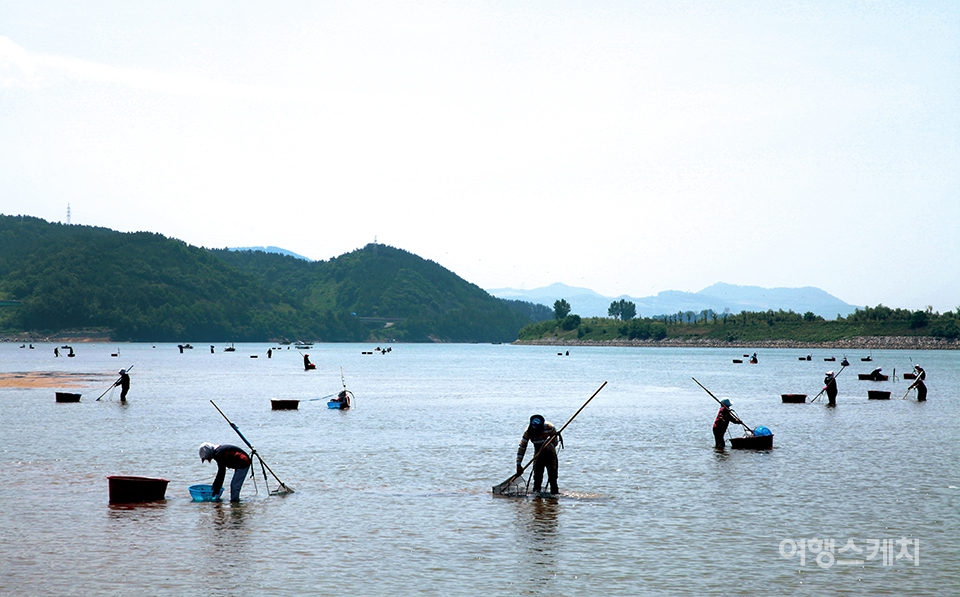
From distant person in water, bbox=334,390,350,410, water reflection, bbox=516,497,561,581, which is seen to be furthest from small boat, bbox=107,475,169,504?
distant person in water, bbox=334,390,350,410

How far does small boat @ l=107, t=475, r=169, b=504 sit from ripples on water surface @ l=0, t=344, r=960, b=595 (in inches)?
19.7

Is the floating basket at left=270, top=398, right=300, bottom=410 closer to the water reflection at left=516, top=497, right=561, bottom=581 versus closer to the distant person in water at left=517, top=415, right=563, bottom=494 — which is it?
the distant person in water at left=517, top=415, right=563, bottom=494

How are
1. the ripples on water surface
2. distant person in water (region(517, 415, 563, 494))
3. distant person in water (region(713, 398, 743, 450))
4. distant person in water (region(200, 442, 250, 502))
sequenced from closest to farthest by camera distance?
the ripples on water surface, distant person in water (region(200, 442, 250, 502)), distant person in water (region(517, 415, 563, 494)), distant person in water (region(713, 398, 743, 450))

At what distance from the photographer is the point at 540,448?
25094 mm

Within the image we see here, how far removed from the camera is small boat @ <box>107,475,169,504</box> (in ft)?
79.7

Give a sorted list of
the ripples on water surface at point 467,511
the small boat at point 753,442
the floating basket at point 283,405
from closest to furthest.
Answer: the ripples on water surface at point 467,511
the small boat at point 753,442
the floating basket at point 283,405

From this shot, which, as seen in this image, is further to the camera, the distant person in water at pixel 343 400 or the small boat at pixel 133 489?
the distant person in water at pixel 343 400

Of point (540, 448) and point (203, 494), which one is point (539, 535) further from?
point (203, 494)

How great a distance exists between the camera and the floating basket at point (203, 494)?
2469 centimetres

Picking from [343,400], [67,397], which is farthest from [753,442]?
[67,397]

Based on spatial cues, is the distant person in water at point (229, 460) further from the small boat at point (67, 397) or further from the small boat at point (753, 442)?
the small boat at point (67, 397)

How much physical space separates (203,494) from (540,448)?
9239 millimetres

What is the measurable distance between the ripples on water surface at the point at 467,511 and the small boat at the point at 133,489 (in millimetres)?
499

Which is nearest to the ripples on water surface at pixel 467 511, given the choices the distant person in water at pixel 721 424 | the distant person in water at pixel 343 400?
the distant person in water at pixel 721 424
